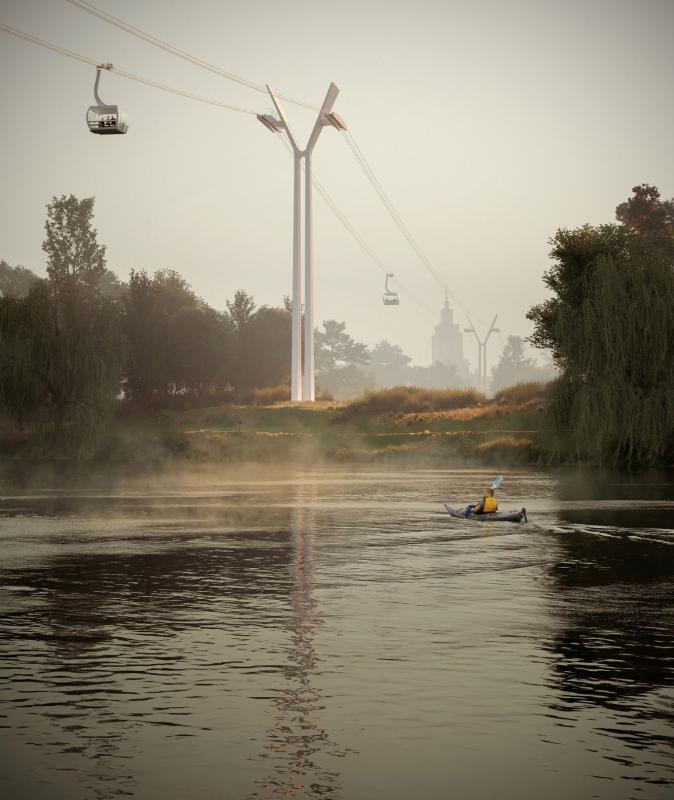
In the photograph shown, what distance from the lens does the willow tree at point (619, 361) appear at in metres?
56.8

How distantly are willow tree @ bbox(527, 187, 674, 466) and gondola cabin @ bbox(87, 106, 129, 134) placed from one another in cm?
2792

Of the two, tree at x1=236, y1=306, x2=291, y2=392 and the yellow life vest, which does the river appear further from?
tree at x1=236, y1=306, x2=291, y2=392

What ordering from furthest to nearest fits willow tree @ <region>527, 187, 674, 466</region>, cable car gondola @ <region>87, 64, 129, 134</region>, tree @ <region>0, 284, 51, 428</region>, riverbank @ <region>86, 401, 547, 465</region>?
riverbank @ <region>86, 401, 547, 465</region> < tree @ <region>0, 284, 51, 428</region> < willow tree @ <region>527, 187, 674, 466</region> < cable car gondola @ <region>87, 64, 129, 134</region>

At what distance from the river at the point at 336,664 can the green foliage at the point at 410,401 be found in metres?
59.7

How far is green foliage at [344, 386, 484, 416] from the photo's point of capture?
92.6 metres

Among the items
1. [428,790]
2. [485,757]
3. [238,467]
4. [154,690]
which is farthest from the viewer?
[238,467]

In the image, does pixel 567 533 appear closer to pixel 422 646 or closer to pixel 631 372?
pixel 422 646

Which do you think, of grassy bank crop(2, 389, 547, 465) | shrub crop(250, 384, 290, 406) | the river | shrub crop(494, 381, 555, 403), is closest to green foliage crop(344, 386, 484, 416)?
grassy bank crop(2, 389, 547, 465)

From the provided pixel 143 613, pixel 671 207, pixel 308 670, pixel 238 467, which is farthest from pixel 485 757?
pixel 671 207

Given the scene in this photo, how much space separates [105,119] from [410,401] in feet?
194

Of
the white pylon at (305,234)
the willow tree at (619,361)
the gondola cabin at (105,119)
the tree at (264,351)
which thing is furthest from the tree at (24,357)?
the tree at (264,351)

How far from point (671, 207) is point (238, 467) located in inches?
2334

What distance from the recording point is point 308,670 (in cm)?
1448

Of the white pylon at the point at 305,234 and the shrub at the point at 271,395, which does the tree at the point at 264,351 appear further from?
the white pylon at the point at 305,234
